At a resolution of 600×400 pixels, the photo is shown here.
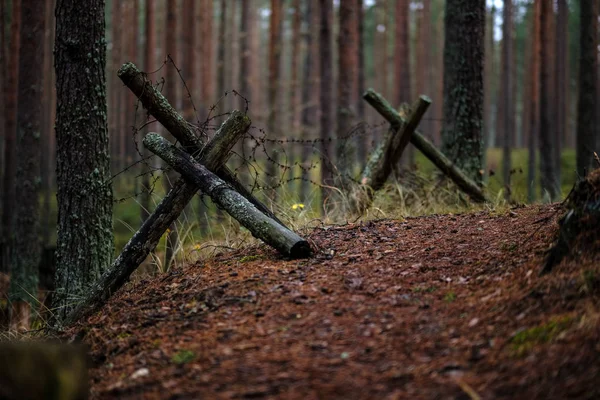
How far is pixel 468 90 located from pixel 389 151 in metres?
1.87

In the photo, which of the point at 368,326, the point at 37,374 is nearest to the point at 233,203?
the point at 368,326

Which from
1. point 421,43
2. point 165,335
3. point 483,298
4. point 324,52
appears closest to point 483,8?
point 324,52

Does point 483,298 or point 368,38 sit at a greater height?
point 368,38

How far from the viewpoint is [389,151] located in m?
7.62

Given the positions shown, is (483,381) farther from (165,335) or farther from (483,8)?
(483,8)

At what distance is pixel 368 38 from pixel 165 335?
39337 mm

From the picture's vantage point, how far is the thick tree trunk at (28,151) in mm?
9375

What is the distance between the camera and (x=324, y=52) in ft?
43.7

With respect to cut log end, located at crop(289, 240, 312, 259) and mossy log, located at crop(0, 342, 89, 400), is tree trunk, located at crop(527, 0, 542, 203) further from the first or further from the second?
mossy log, located at crop(0, 342, 89, 400)

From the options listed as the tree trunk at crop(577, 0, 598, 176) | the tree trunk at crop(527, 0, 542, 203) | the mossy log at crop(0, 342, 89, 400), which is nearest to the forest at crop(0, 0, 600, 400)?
the mossy log at crop(0, 342, 89, 400)

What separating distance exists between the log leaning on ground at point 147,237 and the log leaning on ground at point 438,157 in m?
3.12

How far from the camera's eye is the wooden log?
4.94m

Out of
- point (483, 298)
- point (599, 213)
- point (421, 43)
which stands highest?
point (421, 43)

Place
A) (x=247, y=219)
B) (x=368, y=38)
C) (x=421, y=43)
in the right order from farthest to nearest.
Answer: (x=368, y=38) → (x=421, y=43) → (x=247, y=219)
